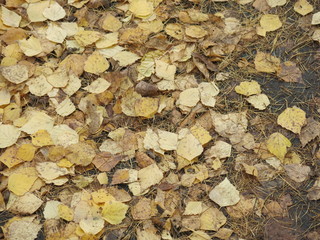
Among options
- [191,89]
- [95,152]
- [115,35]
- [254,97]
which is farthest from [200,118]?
[115,35]

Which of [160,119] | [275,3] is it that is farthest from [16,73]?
[275,3]

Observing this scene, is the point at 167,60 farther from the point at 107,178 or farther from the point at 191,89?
the point at 107,178

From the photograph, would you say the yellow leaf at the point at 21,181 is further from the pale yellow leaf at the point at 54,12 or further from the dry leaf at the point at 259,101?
Result: the dry leaf at the point at 259,101

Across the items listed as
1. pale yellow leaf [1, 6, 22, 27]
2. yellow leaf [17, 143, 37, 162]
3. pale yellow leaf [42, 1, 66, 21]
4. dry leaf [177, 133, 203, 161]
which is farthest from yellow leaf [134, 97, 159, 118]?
pale yellow leaf [1, 6, 22, 27]

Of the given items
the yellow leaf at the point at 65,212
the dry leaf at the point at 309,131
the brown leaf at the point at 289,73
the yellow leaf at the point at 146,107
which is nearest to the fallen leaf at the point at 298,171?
the dry leaf at the point at 309,131

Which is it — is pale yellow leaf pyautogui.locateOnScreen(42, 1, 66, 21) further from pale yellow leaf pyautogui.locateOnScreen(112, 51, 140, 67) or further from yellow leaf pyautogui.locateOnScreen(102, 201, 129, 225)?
yellow leaf pyautogui.locateOnScreen(102, 201, 129, 225)
